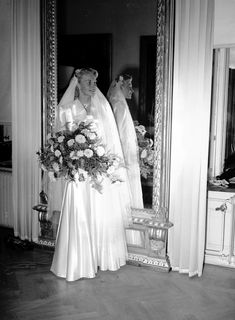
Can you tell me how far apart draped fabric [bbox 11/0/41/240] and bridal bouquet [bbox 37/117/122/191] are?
2.86ft

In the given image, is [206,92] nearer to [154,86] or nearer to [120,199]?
[154,86]

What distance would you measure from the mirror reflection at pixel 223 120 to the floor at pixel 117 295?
102 centimetres

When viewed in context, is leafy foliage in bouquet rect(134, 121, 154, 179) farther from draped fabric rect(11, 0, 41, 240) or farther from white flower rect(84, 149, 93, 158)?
draped fabric rect(11, 0, 41, 240)

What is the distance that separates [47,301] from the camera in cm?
367

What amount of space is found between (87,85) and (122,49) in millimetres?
509

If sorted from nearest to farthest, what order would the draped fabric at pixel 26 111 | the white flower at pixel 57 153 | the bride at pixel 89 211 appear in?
the white flower at pixel 57 153 < the bride at pixel 89 211 < the draped fabric at pixel 26 111

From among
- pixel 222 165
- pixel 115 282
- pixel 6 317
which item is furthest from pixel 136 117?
pixel 6 317

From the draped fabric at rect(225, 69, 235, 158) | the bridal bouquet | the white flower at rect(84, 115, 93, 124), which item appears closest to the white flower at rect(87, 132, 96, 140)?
the bridal bouquet

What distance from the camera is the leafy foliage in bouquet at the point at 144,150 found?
4281 mm

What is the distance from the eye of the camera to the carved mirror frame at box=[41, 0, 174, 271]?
4066 mm

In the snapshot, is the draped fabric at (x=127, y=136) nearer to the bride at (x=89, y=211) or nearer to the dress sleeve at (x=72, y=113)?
the bride at (x=89, y=211)

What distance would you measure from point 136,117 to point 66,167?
894 mm

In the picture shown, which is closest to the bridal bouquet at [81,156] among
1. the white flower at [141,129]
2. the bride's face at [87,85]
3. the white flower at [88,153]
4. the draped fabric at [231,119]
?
the white flower at [88,153]

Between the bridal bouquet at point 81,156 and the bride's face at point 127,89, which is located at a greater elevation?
the bride's face at point 127,89
